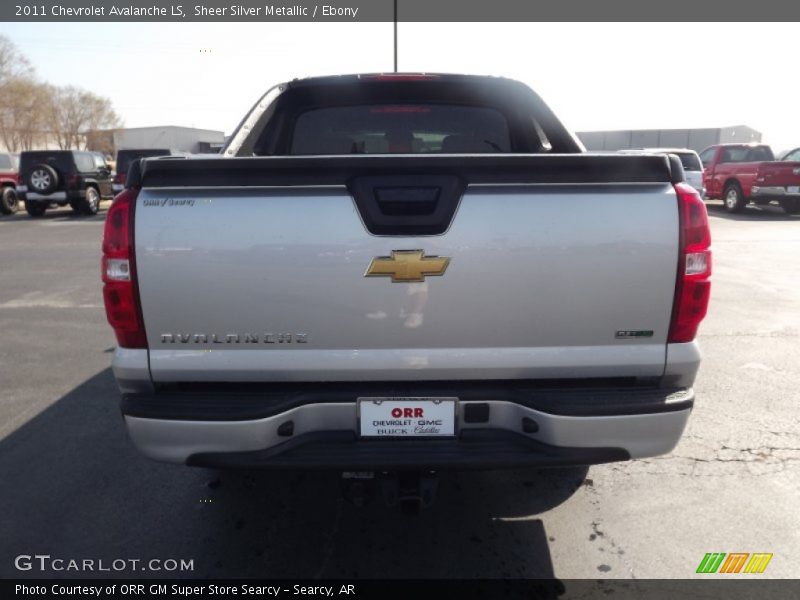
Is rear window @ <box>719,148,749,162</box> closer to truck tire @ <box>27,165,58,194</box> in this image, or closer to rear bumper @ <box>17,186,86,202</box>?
rear bumper @ <box>17,186,86,202</box>

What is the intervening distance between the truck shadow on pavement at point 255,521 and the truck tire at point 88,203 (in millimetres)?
17820

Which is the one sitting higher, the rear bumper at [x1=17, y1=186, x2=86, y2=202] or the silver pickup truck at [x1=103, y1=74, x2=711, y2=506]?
the silver pickup truck at [x1=103, y1=74, x2=711, y2=506]

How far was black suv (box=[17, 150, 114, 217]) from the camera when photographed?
704 inches

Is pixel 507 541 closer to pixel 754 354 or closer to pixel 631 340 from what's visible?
pixel 631 340

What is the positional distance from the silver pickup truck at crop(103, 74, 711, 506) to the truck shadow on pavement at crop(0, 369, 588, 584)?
0.68 m

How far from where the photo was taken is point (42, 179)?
17.8 metres

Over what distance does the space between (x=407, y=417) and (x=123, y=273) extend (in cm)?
112

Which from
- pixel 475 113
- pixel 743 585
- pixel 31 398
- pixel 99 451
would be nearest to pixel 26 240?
pixel 31 398

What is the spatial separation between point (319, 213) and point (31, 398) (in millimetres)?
3500

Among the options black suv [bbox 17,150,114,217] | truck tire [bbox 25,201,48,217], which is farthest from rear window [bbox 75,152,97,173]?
truck tire [bbox 25,201,48,217]

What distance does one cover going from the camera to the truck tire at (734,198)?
1708 cm

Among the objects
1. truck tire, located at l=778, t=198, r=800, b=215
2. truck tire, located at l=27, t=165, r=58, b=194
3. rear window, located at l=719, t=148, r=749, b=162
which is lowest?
truck tire, located at l=778, t=198, r=800, b=215

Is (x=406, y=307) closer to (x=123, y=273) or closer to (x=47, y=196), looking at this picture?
(x=123, y=273)

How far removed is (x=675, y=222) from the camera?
79.0 inches
